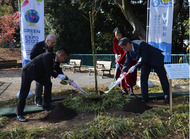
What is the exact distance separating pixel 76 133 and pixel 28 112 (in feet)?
5.06

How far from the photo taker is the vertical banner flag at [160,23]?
6.05 metres

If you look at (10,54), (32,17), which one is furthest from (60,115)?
(10,54)

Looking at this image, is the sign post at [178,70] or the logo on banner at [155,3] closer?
the sign post at [178,70]

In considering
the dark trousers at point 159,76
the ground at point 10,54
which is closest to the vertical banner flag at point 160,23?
the dark trousers at point 159,76

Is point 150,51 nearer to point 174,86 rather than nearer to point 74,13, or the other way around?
point 174,86

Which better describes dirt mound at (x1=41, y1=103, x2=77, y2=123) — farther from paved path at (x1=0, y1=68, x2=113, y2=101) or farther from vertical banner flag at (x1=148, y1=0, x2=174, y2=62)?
vertical banner flag at (x1=148, y1=0, x2=174, y2=62)

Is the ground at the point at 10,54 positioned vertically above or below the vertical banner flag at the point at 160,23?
below

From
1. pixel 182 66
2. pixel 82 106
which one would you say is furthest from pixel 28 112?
pixel 182 66

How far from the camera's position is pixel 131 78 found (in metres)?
4.87

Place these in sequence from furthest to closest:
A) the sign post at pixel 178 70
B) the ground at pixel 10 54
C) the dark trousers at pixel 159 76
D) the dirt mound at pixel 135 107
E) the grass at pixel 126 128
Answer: the ground at pixel 10 54
the dark trousers at pixel 159 76
the dirt mound at pixel 135 107
the sign post at pixel 178 70
the grass at pixel 126 128

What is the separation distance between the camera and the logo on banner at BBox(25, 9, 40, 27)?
492 centimetres

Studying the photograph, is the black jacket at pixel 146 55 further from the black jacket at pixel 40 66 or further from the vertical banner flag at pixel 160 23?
the vertical banner flag at pixel 160 23

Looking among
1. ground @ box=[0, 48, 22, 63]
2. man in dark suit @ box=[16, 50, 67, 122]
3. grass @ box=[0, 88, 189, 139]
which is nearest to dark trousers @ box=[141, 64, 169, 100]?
grass @ box=[0, 88, 189, 139]

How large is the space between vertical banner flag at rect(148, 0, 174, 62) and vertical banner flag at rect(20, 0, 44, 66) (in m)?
3.61
